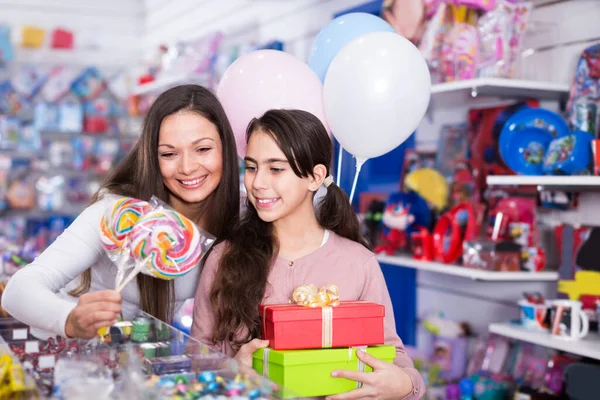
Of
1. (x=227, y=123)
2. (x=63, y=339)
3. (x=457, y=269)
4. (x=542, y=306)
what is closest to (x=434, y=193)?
(x=457, y=269)

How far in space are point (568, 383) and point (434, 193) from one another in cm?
122

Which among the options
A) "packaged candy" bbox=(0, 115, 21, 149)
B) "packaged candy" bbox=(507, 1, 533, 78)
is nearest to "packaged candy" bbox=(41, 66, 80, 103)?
"packaged candy" bbox=(0, 115, 21, 149)

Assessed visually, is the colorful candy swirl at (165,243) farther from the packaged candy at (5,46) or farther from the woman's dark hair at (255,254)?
the packaged candy at (5,46)

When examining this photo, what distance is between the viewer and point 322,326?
1.77 m

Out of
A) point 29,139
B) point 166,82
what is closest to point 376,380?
point 166,82

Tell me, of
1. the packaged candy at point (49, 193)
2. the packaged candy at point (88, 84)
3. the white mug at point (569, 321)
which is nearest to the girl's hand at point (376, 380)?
the white mug at point (569, 321)

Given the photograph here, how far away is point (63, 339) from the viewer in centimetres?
176

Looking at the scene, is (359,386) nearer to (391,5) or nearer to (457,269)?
(457,269)

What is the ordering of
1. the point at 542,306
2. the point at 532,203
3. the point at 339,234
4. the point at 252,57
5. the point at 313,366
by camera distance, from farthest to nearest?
the point at 532,203, the point at 542,306, the point at 252,57, the point at 339,234, the point at 313,366

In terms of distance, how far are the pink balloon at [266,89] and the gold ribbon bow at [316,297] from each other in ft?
2.37

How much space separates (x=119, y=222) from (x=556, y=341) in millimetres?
1664

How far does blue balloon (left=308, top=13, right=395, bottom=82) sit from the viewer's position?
102 inches

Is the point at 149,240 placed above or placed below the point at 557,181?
below

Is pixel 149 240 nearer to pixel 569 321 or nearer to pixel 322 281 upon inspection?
pixel 322 281
